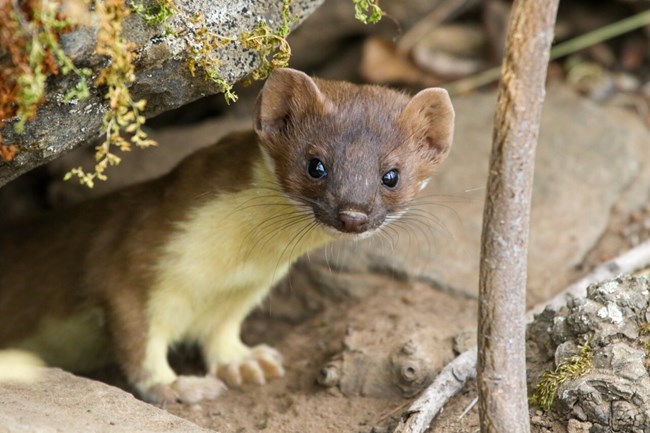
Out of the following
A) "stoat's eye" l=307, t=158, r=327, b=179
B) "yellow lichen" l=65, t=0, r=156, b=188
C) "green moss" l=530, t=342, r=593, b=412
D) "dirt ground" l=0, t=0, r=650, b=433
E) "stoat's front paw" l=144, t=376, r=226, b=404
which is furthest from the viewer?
"stoat's front paw" l=144, t=376, r=226, b=404

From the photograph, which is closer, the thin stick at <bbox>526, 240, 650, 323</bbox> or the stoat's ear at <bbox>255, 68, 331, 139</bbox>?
the stoat's ear at <bbox>255, 68, 331, 139</bbox>

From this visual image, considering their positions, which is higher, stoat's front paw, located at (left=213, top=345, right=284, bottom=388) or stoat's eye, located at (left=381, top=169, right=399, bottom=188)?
stoat's eye, located at (left=381, top=169, right=399, bottom=188)

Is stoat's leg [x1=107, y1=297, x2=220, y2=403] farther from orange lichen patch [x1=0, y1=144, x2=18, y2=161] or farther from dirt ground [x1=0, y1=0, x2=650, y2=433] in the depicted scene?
orange lichen patch [x1=0, y1=144, x2=18, y2=161]

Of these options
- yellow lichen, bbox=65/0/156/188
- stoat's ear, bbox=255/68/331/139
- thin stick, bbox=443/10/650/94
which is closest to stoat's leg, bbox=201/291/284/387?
stoat's ear, bbox=255/68/331/139

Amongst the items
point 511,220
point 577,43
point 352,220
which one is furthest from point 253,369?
point 577,43

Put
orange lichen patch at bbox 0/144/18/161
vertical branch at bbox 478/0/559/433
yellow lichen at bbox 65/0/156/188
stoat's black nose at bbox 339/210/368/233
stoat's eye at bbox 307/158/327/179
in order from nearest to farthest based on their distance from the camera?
vertical branch at bbox 478/0/559/433 < yellow lichen at bbox 65/0/156/188 < orange lichen patch at bbox 0/144/18/161 < stoat's black nose at bbox 339/210/368/233 < stoat's eye at bbox 307/158/327/179

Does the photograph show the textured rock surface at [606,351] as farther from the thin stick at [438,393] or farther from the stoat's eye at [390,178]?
the stoat's eye at [390,178]

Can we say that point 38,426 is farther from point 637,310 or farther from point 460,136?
point 460,136

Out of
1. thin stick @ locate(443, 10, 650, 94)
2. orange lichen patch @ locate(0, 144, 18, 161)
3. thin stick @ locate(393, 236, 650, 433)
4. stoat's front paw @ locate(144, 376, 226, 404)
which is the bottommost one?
stoat's front paw @ locate(144, 376, 226, 404)

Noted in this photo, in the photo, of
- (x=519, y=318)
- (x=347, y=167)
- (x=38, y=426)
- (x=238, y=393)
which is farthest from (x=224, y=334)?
(x=519, y=318)
